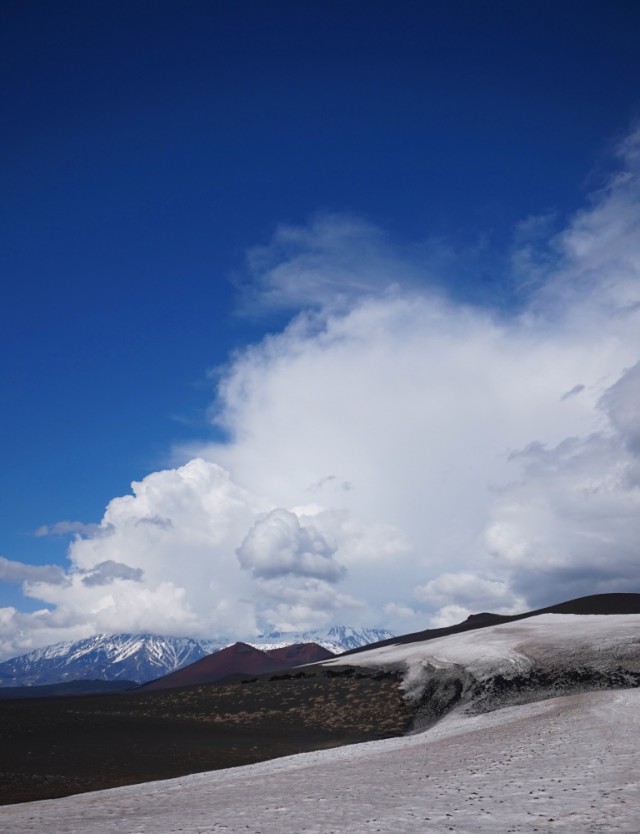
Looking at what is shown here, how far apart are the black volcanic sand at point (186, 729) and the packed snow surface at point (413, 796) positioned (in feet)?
23.0

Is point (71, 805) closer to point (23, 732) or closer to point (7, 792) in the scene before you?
point (7, 792)

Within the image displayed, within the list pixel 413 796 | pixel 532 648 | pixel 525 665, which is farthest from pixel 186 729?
pixel 413 796

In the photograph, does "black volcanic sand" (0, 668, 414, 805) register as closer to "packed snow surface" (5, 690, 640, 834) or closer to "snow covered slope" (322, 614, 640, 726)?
"snow covered slope" (322, 614, 640, 726)

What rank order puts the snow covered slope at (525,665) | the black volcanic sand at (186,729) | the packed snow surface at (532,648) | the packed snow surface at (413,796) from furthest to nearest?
1. the packed snow surface at (532,648)
2. the snow covered slope at (525,665)
3. the black volcanic sand at (186,729)
4. the packed snow surface at (413,796)

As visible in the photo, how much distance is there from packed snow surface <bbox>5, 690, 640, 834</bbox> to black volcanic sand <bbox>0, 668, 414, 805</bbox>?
7022 millimetres

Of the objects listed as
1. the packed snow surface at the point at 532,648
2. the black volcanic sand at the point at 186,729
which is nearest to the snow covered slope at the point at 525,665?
the packed snow surface at the point at 532,648

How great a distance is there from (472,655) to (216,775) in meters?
39.4

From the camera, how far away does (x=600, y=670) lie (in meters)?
48.9

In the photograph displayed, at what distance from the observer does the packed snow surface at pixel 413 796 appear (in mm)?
13414

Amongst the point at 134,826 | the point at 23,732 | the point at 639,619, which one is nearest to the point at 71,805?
the point at 134,826

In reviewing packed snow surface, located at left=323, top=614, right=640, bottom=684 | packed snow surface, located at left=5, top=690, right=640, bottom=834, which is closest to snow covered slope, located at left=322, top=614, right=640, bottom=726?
packed snow surface, located at left=323, top=614, right=640, bottom=684

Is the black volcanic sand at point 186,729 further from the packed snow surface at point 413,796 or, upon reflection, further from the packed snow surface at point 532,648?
the packed snow surface at point 413,796

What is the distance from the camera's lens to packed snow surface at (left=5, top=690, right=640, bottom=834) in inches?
528

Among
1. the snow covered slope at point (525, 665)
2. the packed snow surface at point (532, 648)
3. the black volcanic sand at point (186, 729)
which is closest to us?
the black volcanic sand at point (186, 729)
